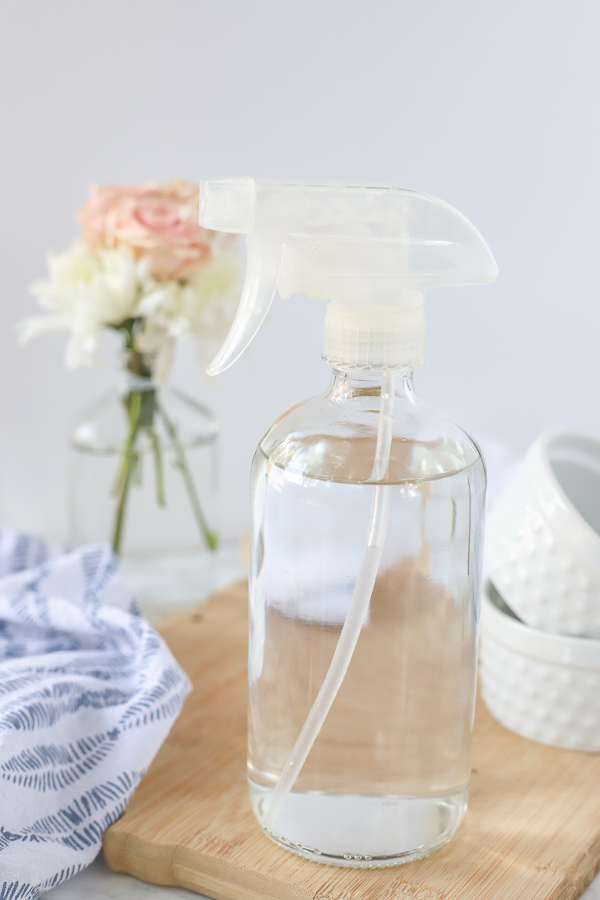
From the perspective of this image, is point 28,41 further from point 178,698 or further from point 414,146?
point 178,698

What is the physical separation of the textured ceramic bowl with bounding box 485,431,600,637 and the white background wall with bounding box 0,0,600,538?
27 cm

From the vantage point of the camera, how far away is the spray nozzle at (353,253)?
1.32 ft

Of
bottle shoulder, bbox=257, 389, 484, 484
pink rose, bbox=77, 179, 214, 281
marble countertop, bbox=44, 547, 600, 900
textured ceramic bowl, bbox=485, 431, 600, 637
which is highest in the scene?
pink rose, bbox=77, 179, 214, 281

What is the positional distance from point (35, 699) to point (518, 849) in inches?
10.3

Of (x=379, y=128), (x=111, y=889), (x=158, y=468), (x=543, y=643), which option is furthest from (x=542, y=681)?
(x=379, y=128)

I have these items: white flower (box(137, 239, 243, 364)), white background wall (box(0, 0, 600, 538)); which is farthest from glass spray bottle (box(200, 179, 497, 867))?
white background wall (box(0, 0, 600, 538))

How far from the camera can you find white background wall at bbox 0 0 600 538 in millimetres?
796

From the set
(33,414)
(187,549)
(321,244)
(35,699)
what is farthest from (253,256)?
(33,414)

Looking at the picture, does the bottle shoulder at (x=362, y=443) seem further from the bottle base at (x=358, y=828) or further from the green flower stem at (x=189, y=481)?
the green flower stem at (x=189, y=481)

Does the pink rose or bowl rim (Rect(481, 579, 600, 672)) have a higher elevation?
the pink rose

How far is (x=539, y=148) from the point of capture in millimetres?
805

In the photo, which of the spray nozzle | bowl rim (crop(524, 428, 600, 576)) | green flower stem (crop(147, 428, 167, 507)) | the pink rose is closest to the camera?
the spray nozzle

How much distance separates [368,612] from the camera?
0.45 m

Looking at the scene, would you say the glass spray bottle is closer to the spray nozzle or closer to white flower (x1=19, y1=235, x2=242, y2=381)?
the spray nozzle
